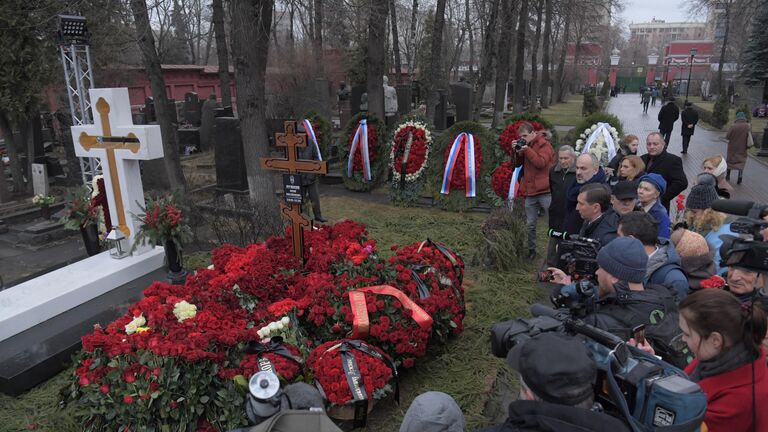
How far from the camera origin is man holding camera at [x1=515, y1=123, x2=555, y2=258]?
A: 20.2 feet

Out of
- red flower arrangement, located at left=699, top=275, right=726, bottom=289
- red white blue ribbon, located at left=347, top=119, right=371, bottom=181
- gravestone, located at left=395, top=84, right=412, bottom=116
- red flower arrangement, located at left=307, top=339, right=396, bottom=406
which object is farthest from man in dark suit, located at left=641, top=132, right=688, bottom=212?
gravestone, located at left=395, top=84, right=412, bottom=116

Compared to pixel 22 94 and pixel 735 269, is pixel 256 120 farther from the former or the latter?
pixel 735 269

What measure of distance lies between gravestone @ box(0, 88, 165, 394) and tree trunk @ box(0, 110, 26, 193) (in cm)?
599

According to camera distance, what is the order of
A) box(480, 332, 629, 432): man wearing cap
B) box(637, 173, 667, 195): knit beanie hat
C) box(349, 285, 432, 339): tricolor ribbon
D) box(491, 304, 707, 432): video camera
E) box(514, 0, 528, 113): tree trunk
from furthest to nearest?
box(514, 0, 528, 113): tree trunk → box(637, 173, 667, 195): knit beanie hat → box(349, 285, 432, 339): tricolor ribbon → box(491, 304, 707, 432): video camera → box(480, 332, 629, 432): man wearing cap

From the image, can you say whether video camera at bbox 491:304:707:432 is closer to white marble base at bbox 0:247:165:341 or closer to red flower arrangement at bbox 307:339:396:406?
red flower arrangement at bbox 307:339:396:406

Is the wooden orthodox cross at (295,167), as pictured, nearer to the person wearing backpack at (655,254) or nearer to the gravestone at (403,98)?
the person wearing backpack at (655,254)

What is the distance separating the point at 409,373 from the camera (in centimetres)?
404

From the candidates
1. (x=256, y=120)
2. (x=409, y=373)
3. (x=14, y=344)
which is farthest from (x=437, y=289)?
(x=256, y=120)

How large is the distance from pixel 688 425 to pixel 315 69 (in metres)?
19.5

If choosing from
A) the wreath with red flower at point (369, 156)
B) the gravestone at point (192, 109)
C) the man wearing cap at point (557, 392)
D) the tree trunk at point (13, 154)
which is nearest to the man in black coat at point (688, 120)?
the wreath with red flower at point (369, 156)

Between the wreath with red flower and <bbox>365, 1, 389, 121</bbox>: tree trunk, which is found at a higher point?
<bbox>365, 1, 389, 121</bbox>: tree trunk

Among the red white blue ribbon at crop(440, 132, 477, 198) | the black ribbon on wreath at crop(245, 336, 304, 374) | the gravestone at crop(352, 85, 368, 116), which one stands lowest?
the black ribbon on wreath at crop(245, 336, 304, 374)

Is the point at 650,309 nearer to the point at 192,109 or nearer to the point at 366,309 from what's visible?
the point at 366,309

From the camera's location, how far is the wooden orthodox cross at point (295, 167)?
15.6 ft
